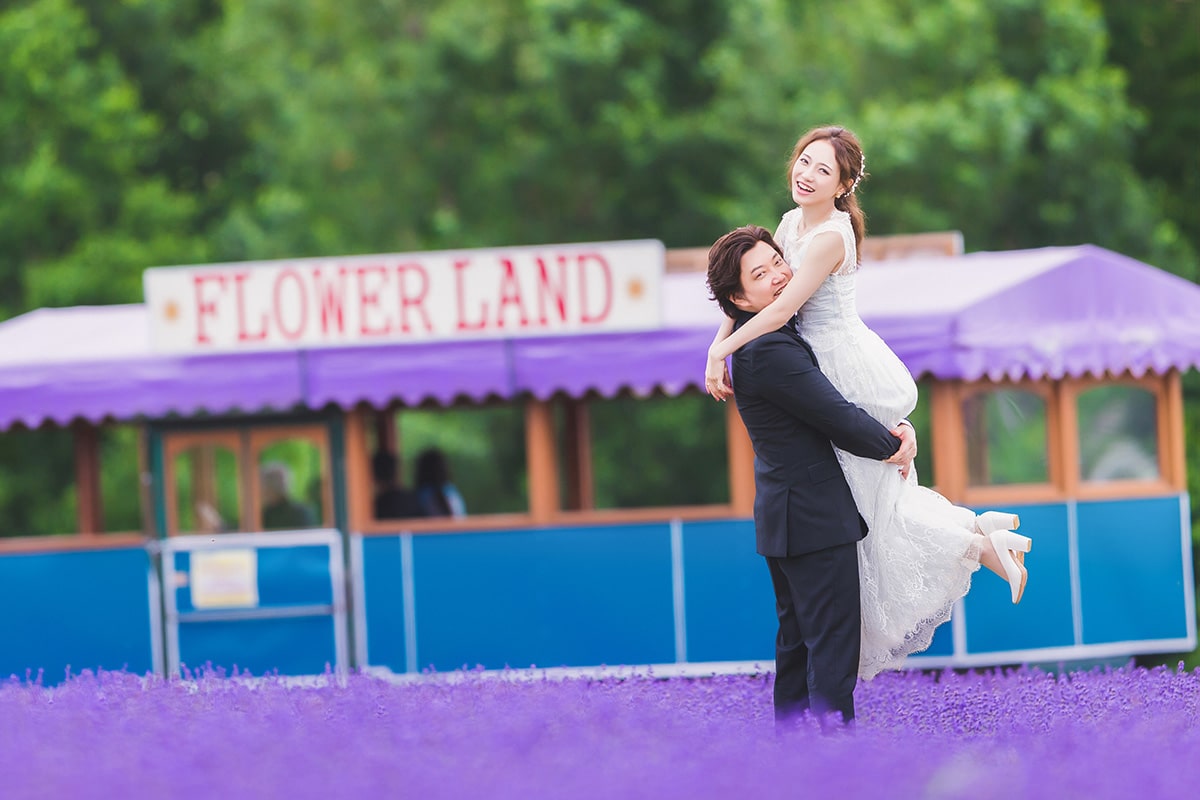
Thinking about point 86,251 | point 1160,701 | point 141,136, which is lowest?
point 1160,701

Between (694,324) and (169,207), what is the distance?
17.3 m

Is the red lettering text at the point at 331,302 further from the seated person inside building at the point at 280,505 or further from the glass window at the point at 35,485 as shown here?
the glass window at the point at 35,485

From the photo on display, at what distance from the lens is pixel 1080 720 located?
5.41 meters

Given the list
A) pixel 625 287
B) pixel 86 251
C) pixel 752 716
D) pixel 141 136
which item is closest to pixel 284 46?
pixel 141 136

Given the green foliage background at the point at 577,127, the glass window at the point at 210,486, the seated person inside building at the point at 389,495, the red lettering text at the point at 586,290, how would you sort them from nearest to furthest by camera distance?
the red lettering text at the point at 586,290, the glass window at the point at 210,486, the seated person inside building at the point at 389,495, the green foliage background at the point at 577,127

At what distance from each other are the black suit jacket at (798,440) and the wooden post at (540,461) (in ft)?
17.8

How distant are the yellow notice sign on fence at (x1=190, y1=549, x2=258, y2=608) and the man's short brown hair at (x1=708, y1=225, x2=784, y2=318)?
6072 mm

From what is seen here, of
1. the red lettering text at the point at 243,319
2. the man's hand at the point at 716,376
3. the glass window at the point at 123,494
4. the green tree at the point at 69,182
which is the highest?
the green tree at the point at 69,182

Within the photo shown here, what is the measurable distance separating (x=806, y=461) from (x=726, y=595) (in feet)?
17.1

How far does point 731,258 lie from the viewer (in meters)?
5.37

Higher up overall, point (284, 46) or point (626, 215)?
point (284, 46)

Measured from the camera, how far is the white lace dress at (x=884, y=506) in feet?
17.6

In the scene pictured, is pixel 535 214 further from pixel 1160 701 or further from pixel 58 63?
pixel 1160 701

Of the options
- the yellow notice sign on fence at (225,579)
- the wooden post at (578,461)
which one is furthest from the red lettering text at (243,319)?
the wooden post at (578,461)
